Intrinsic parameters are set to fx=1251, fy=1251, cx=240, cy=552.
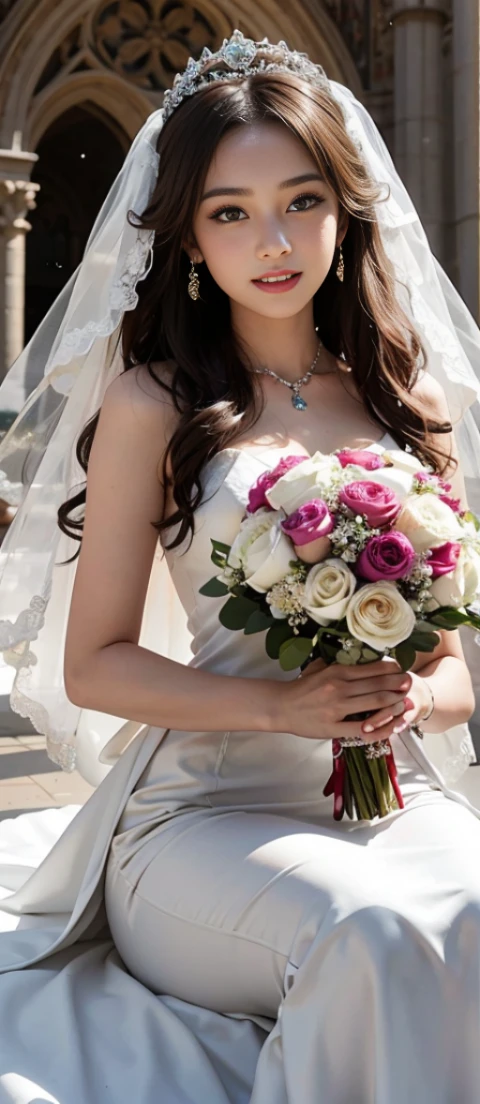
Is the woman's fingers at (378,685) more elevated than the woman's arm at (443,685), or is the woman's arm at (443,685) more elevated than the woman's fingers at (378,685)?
the woman's fingers at (378,685)

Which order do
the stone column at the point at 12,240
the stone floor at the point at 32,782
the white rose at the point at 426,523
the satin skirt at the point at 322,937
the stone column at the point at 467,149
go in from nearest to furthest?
the satin skirt at the point at 322,937 < the white rose at the point at 426,523 < the stone floor at the point at 32,782 < the stone column at the point at 467,149 < the stone column at the point at 12,240

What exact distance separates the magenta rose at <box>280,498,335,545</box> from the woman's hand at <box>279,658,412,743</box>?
22 centimetres

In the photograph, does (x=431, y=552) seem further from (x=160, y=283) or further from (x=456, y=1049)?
(x=160, y=283)

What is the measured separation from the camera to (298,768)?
2.21 m

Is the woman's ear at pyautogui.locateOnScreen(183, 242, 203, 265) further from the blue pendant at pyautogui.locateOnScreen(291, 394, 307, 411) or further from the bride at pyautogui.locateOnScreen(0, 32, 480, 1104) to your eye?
the blue pendant at pyautogui.locateOnScreen(291, 394, 307, 411)

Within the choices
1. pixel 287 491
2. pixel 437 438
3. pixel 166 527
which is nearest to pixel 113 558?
pixel 166 527

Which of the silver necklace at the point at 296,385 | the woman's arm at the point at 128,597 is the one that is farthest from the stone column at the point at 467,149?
the woman's arm at the point at 128,597

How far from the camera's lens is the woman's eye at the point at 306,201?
2.37 metres

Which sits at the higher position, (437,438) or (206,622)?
(437,438)

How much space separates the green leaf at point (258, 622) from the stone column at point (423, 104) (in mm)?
9808

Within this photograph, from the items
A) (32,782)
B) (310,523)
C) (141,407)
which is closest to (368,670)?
(310,523)

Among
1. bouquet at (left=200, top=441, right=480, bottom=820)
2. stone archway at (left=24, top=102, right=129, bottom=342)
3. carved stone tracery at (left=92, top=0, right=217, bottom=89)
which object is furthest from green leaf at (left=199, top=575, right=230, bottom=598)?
stone archway at (left=24, top=102, right=129, bottom=342)

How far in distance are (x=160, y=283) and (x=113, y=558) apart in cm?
67

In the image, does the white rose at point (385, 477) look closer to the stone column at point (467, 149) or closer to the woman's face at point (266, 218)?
the woman's face at point (266, 218)
